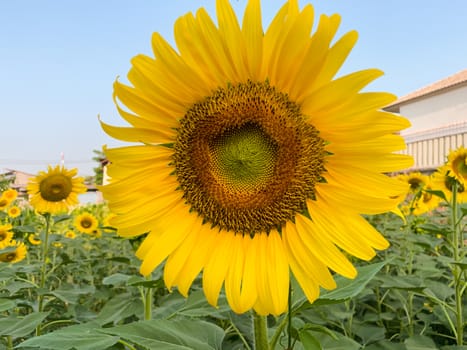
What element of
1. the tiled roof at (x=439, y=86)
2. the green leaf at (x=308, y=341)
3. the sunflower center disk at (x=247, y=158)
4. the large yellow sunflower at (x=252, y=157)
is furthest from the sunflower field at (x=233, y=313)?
the tiled roof at (x=439, y=86)

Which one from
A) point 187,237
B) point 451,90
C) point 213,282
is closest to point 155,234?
point 187,237

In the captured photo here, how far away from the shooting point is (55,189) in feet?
14.3

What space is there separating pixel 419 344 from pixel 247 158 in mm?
1403

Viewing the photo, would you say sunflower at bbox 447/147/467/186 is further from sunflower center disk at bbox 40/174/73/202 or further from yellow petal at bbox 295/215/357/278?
sunflower center disk at bbox 40/174/73/202

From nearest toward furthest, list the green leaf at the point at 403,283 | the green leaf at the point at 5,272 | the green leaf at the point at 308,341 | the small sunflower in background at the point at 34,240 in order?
the green leaf at the point at 308,341 < the green leaf at the point at 403,283 < the green leaf at the point at 5,272 < the small sunflower in background at the point at 34,240

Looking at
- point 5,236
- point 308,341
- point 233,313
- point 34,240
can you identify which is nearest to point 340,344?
point 308,341

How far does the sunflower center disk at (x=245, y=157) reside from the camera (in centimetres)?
124

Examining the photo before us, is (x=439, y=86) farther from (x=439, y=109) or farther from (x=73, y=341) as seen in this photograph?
(x=73, y=341)

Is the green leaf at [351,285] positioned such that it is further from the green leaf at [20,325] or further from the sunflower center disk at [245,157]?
the green leaf at [20,325]

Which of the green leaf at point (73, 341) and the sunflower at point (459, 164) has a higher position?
the sunflower at point (459, 164)

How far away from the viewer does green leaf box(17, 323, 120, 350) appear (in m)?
1.06

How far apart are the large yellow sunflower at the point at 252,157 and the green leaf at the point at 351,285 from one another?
0.07 meters

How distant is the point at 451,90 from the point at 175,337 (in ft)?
→ 71.0

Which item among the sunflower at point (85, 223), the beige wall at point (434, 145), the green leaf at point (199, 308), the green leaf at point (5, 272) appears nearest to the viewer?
the green leaf at point (199, 308)
